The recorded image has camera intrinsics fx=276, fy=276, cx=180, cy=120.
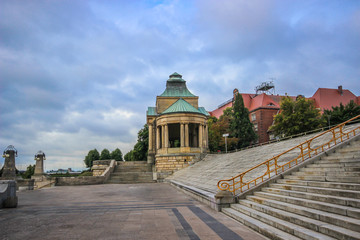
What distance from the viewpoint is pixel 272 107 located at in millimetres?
57312

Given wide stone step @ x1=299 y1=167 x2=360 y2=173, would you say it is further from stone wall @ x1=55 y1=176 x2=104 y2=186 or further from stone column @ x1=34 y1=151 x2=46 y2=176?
stone column @ x1=34 y1=151 x2=46 y2=176

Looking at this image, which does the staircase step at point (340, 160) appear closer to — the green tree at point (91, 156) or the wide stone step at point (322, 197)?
the wide stone step at point (322, 197)

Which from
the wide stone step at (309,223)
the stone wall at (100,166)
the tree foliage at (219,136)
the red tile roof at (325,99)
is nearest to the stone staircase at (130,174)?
the stone wall at (100,166)

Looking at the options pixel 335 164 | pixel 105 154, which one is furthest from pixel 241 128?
pixel 105 154

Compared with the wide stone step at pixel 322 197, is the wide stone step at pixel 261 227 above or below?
below

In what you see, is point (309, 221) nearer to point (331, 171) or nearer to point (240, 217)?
point (240, 217)

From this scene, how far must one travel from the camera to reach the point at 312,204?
728 centimetres

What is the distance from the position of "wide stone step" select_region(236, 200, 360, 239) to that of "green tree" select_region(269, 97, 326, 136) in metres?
30.0

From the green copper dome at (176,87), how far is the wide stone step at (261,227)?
35120 millimetres

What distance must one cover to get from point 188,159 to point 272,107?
29.9 metres

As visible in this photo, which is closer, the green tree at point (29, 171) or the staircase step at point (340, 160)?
the staircase step at point (340, 160)

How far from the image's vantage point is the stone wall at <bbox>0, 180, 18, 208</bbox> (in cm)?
1209

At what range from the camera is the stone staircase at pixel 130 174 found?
102ft

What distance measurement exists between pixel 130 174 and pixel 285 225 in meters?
27.8
